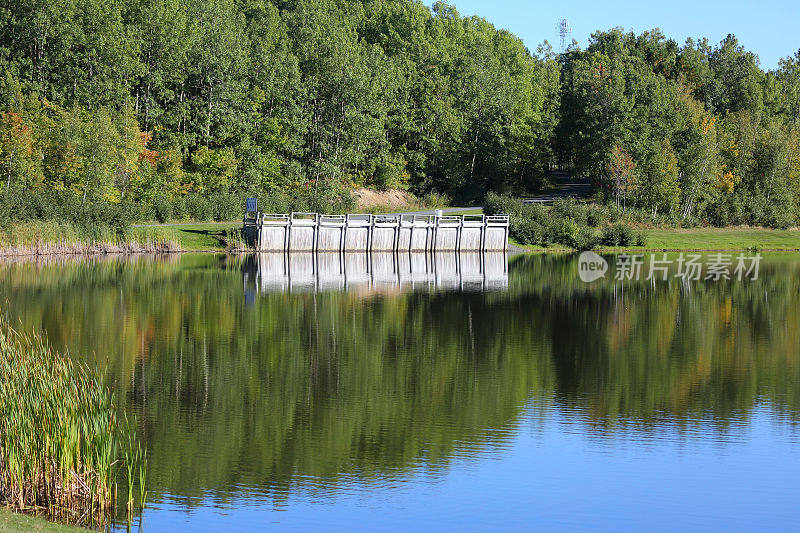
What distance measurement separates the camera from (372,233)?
61.0 m

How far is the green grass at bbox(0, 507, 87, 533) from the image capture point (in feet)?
34.5

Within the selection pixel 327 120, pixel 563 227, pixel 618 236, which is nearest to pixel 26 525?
pixel 563 227

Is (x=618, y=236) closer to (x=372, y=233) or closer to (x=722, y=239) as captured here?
(x=722, y=239)

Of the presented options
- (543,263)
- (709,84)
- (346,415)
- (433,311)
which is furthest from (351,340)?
(709,84)

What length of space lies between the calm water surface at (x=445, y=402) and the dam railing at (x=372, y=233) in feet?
64.4

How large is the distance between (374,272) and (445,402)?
29.7m

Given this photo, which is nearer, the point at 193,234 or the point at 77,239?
the point at 77,239

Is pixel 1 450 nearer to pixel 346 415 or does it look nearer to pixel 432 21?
pixel 346 415

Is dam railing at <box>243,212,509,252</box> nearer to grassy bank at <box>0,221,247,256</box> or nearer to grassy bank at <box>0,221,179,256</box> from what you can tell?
grassy bank at <box>0,221,247,256</box>

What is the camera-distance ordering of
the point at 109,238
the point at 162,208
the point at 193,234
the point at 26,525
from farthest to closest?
the point at 162,208
the point at 193,234
the point at 109,238
the point at 26,525

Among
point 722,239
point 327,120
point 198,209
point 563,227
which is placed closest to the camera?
point 198,209

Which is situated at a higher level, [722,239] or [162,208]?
[162,208]

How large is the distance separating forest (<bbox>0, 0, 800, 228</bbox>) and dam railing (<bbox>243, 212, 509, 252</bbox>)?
27.7ft

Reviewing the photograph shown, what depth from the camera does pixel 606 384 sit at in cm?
2156
